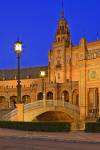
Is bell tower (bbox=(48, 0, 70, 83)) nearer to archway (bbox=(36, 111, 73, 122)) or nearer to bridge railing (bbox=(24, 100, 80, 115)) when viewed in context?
archway (bbox=(36, 111, 73, 122))

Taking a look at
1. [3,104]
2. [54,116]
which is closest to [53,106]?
[54,116]

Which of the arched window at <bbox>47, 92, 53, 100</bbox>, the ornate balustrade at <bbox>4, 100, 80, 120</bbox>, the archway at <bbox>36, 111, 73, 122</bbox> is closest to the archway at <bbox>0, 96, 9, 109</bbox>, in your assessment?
the arched window at <bbox>47, 92, 53, 100</bbox>

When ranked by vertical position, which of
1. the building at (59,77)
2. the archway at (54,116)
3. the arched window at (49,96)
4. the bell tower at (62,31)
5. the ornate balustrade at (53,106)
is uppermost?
the bell tower at (62,31)

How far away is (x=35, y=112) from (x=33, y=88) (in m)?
61.3

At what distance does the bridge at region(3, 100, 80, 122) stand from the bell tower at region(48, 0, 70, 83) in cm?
6266

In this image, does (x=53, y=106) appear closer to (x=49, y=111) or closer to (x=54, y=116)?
(x=49, y=111)

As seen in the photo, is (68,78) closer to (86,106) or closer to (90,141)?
(86,106)

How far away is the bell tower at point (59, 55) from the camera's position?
135m

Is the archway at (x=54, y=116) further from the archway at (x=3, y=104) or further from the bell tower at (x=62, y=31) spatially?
the bell tower at (x=62, y=31)

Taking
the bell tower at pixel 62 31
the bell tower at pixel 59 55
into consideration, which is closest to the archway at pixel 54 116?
the bell tower at pixel 59 55

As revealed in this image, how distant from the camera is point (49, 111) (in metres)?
66.0

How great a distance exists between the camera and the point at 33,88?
406 ft

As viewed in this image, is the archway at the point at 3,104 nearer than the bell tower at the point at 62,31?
Yes

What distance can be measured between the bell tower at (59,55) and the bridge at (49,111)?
206 ft
